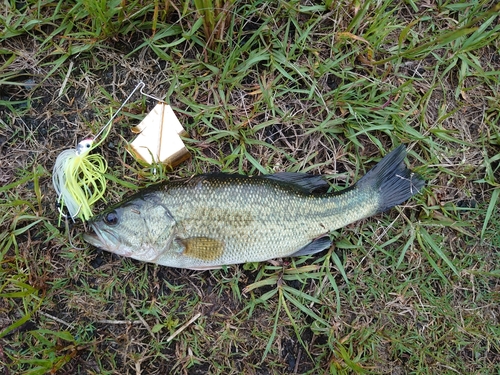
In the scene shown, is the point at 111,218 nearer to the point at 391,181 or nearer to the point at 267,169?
the point at 267,169

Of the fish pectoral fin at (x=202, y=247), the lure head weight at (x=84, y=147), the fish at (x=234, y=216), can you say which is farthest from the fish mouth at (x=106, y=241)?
the lure head weight at (x=84, y=147)

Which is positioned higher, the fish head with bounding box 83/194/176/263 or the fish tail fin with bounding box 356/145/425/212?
the fish head with bounding box 83/194/176/263

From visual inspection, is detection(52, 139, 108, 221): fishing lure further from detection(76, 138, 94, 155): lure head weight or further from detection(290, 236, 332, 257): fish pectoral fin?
detection(290, 236, 332, 257): fish pectoral fin

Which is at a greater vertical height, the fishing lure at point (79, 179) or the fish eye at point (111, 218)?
the fishing lure at point (79, 179)

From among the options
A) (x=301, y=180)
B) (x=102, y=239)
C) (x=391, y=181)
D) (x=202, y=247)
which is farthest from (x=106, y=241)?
(x=391, y=181)

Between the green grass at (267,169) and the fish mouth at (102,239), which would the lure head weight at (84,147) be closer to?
the green grass at (267,169)

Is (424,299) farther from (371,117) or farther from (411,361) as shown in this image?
(371,117)

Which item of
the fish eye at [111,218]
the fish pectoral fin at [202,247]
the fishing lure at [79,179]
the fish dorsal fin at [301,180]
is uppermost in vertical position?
the fishing lure at [79,179]

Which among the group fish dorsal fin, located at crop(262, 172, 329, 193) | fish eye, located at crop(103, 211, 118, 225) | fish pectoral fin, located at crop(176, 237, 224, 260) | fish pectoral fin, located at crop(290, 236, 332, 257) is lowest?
fish pectoral fin, located at crop(290, 236, 332, 257)

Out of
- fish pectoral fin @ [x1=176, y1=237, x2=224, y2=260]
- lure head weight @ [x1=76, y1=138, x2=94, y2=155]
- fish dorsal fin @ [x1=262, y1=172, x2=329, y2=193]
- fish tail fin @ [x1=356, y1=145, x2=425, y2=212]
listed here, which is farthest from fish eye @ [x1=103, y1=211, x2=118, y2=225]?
fish tail fin @ [x1=356, y1=145, x2=425, y2=212]
